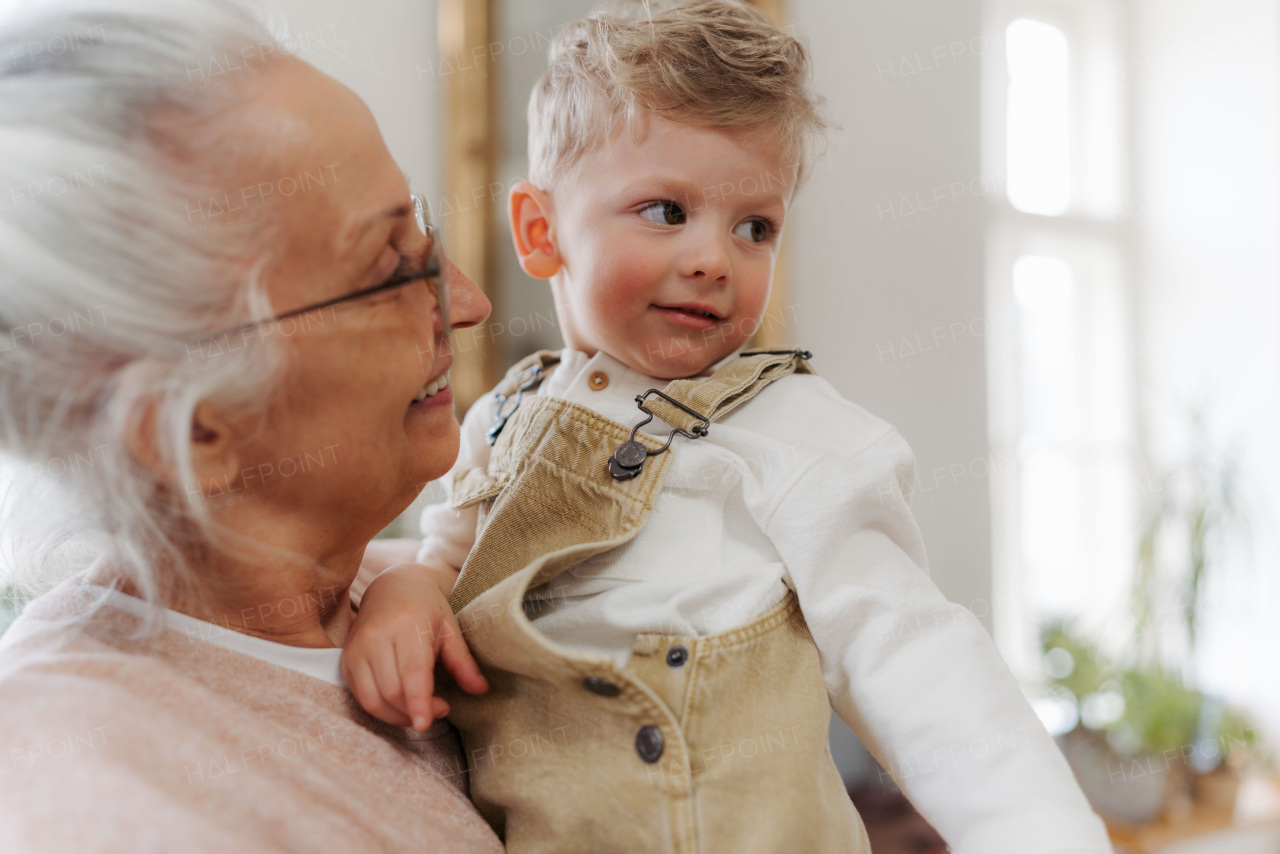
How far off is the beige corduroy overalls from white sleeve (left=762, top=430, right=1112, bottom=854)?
0.15 ft

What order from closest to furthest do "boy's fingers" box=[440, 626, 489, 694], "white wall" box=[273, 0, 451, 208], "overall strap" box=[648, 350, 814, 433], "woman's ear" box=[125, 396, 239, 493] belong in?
"woman's ear" box=[125, 396, 239, 493] < "boy's fingers" box=[440, 626, 489, 694] < "overall strap" box=[648, 350, 814, 433] < "white wall" box=[273, 0, 451, 208]

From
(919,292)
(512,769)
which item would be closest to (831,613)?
(512,769)

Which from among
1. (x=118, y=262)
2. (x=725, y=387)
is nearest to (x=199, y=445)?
(x=118, y=262)

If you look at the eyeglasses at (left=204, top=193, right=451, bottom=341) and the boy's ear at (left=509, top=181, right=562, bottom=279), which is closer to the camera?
the eyeglasses at (left=204, top=193, right=451, bottom=341)

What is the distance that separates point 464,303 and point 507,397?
249mm

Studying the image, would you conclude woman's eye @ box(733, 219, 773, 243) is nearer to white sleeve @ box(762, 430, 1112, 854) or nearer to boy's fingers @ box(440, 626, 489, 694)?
white sleeve @ box(762, 430, 1112, 854)

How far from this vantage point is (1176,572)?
12.6 ft

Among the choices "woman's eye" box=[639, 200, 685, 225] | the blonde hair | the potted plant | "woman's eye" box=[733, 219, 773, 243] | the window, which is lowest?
the potted plant

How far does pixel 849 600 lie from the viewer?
80 cm

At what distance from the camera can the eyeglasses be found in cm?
69

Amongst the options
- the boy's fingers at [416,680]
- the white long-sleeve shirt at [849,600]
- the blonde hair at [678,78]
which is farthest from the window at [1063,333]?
the boy's fingers at [416,680]

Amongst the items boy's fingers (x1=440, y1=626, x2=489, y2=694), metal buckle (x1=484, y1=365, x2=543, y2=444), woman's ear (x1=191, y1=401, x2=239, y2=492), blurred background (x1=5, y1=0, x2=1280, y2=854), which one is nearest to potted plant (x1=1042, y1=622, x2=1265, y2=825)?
blurred background (x1=5, y1=0, x2=1280, y2=854)

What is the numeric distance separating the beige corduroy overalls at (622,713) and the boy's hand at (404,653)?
2 cm

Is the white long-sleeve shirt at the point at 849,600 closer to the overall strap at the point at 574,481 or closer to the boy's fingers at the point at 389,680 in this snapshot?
the overall strap at the point at 574,481
